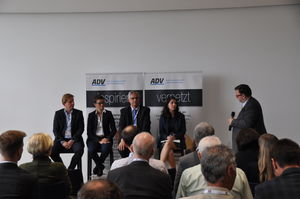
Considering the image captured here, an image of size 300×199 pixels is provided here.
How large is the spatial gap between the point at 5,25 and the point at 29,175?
566 cm

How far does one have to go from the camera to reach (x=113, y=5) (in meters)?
7.38

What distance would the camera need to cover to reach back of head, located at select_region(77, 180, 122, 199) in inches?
59.1

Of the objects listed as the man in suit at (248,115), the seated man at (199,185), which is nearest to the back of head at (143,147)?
the seated man at (199,185)

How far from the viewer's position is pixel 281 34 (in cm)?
730

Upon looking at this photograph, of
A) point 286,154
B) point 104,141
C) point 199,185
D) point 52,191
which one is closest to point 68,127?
point 104,141

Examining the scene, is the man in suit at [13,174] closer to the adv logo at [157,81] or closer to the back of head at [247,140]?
the back of head at [247,140]

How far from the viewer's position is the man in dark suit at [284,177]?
2289mm

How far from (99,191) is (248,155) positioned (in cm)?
255

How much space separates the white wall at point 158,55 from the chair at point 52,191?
4.58m

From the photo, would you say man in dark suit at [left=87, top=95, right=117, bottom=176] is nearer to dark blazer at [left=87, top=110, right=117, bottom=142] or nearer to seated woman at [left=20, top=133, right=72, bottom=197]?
dark blazer at [left=87, top=110, right=117, bottom=142]

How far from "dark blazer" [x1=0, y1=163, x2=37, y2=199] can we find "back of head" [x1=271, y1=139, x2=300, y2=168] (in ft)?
5.60

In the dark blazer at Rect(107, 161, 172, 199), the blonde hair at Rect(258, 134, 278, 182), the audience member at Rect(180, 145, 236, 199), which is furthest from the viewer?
the blonde hair at Rect(258, 134, 278, 182)

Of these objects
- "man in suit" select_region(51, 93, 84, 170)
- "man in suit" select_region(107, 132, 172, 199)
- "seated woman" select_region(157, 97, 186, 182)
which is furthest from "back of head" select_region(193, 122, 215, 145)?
"man in suit" select_region(51, 93, 84, 170)

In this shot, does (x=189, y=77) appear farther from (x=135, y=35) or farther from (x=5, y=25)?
(x=5, y=25)
